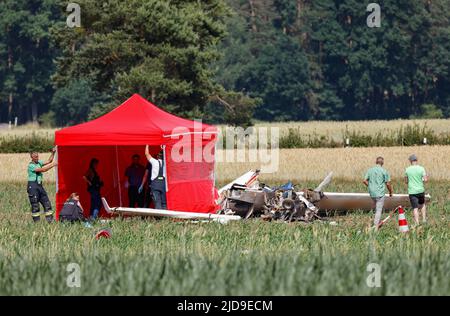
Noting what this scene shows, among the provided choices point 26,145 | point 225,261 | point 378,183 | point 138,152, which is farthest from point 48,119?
point 225,261

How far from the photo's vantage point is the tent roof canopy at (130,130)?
939 inches

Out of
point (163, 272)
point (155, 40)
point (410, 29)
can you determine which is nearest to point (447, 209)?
point (163, 272)

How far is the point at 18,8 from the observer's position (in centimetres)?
10194

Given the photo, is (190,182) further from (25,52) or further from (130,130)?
(25,52)

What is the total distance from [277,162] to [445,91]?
2573 inches

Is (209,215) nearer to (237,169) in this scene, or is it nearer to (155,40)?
(237,169)

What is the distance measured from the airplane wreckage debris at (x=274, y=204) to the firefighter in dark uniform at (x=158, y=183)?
0.81 metres

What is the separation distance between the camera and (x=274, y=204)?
24078mm

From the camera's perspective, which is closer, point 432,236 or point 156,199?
point 432,236

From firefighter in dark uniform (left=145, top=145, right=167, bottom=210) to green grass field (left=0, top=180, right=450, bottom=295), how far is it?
11.2 ft

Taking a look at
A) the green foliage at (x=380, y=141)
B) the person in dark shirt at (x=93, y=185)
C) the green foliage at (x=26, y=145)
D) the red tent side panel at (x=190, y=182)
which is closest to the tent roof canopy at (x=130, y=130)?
the red tent side panel at (x=190, y=182)

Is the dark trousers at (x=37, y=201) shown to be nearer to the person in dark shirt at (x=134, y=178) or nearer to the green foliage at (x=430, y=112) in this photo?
the person in dark shirt at (x=134, y=178)

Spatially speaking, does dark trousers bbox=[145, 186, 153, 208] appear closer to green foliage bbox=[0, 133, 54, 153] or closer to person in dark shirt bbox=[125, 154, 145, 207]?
person in dark shirt bbox=[125, 154, 145, 207]

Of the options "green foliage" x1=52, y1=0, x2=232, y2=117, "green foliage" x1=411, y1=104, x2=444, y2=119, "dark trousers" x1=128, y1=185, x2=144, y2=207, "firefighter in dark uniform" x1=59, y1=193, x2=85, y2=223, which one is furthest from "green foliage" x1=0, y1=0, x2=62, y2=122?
"firefighter in dark uniform" x1=59, y1=193, x2=85, y2=223
